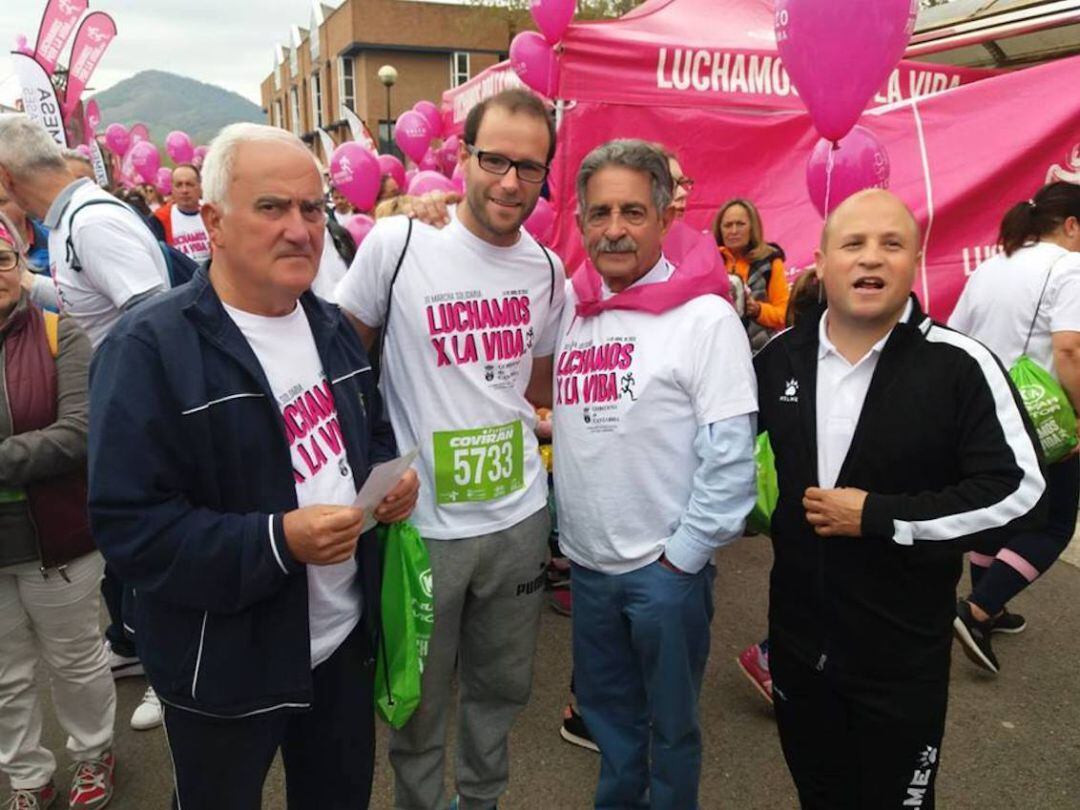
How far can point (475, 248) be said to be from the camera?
6.77 feet

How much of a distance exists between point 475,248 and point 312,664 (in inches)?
44.5

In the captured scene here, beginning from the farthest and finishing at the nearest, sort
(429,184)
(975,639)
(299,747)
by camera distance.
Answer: (429,184) → (975,639) → (299,747)

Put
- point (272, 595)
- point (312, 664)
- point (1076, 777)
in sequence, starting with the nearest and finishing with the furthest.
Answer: point (272, 595)
point (312, 664)
point (1076, 777)

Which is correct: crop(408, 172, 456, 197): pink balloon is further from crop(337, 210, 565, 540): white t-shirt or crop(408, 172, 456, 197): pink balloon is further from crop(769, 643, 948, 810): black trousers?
crop(769, 643, 948, 810): black trousers

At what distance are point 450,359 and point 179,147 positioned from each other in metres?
18.1

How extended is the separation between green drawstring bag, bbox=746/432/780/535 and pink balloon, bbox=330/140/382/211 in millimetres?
5579

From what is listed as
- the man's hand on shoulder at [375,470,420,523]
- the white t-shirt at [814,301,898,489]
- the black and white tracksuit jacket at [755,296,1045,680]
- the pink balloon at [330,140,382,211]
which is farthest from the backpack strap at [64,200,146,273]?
the pink balloon at [330,140,382,211]

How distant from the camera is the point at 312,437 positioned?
1636 millimetres

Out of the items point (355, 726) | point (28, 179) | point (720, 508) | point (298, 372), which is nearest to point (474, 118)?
point (298, 372)

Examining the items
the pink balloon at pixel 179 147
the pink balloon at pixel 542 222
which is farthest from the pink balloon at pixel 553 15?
the pink balloon at pixel 179 147

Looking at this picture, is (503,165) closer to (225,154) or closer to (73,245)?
(225,154)

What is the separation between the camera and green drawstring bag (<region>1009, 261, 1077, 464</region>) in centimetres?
240

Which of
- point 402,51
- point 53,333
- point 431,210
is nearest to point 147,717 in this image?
point 53,333

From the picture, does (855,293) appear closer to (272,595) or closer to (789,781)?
(272,595)
